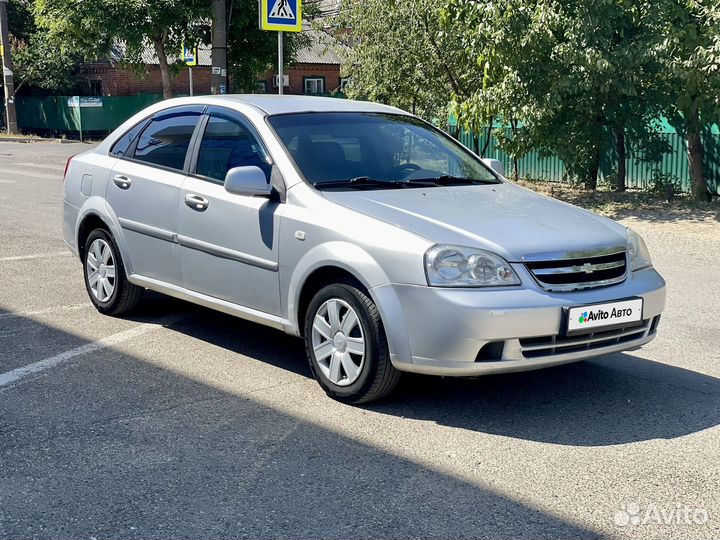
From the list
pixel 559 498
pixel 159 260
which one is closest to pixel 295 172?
pixel 159 260

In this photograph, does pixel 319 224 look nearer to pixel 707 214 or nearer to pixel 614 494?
pixel 614 494

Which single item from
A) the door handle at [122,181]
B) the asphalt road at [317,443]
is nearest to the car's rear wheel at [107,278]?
the asphalt road at [317,443]

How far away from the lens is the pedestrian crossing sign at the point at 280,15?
42.8 ft

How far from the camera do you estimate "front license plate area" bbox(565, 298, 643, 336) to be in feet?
16.2

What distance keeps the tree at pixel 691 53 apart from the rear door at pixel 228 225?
841cm

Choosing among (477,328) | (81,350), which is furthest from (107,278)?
(477,328)

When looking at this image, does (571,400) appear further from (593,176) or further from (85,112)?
(85,112)

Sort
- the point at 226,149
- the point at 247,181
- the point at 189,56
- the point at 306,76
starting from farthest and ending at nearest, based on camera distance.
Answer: the point at 306,76 < the point at 189,56 < the point at 226,149 < the point at 247,181

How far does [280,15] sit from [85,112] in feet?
82.2

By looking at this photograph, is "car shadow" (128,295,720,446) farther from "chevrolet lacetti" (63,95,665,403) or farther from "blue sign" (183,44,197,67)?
"blue sign" (183,44,197,67)

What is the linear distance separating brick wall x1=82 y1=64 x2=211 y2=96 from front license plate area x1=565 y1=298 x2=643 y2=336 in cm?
3695

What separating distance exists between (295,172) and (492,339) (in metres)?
1.69

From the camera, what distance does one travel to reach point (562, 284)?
502 centimetres

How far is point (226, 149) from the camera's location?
627 centimetres
